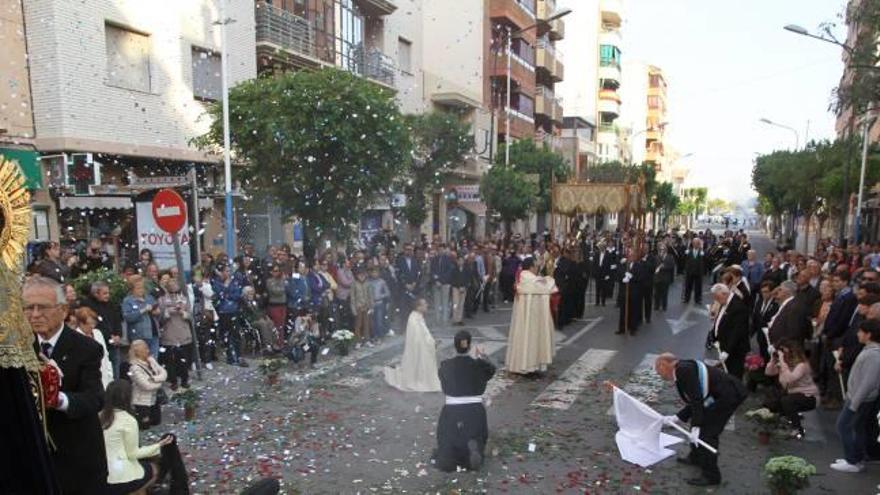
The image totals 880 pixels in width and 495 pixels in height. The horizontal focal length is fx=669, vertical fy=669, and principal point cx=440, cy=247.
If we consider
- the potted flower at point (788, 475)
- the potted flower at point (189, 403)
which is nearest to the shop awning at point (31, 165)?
the potted flower at point (189, 403)

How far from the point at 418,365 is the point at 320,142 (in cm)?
616

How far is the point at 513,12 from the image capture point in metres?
39.5

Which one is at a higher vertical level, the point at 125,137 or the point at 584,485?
the point at 125,137

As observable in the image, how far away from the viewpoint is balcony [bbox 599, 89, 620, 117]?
236 ft

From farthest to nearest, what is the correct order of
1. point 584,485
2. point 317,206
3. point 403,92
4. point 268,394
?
point 403,92
point 317,206
point 268,394
point 584,485

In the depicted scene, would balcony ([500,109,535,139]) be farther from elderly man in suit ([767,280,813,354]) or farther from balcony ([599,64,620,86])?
elderly man in suit ([767,280,813,354])

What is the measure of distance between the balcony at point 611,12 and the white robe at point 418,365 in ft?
224

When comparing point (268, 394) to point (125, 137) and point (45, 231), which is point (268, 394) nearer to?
point (45, 231)

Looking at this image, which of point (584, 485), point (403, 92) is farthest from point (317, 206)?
point (403, 92)

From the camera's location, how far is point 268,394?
30.4 feet

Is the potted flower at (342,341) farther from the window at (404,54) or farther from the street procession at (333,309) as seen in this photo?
the window at (404,54)

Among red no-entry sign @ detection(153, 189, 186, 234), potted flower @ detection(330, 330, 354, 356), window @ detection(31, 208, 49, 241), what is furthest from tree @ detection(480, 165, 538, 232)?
red no-entry sign @ detection(153, 189, 186, 234)

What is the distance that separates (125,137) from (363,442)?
1156 centimetres

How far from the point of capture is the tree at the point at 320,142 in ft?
45.4
